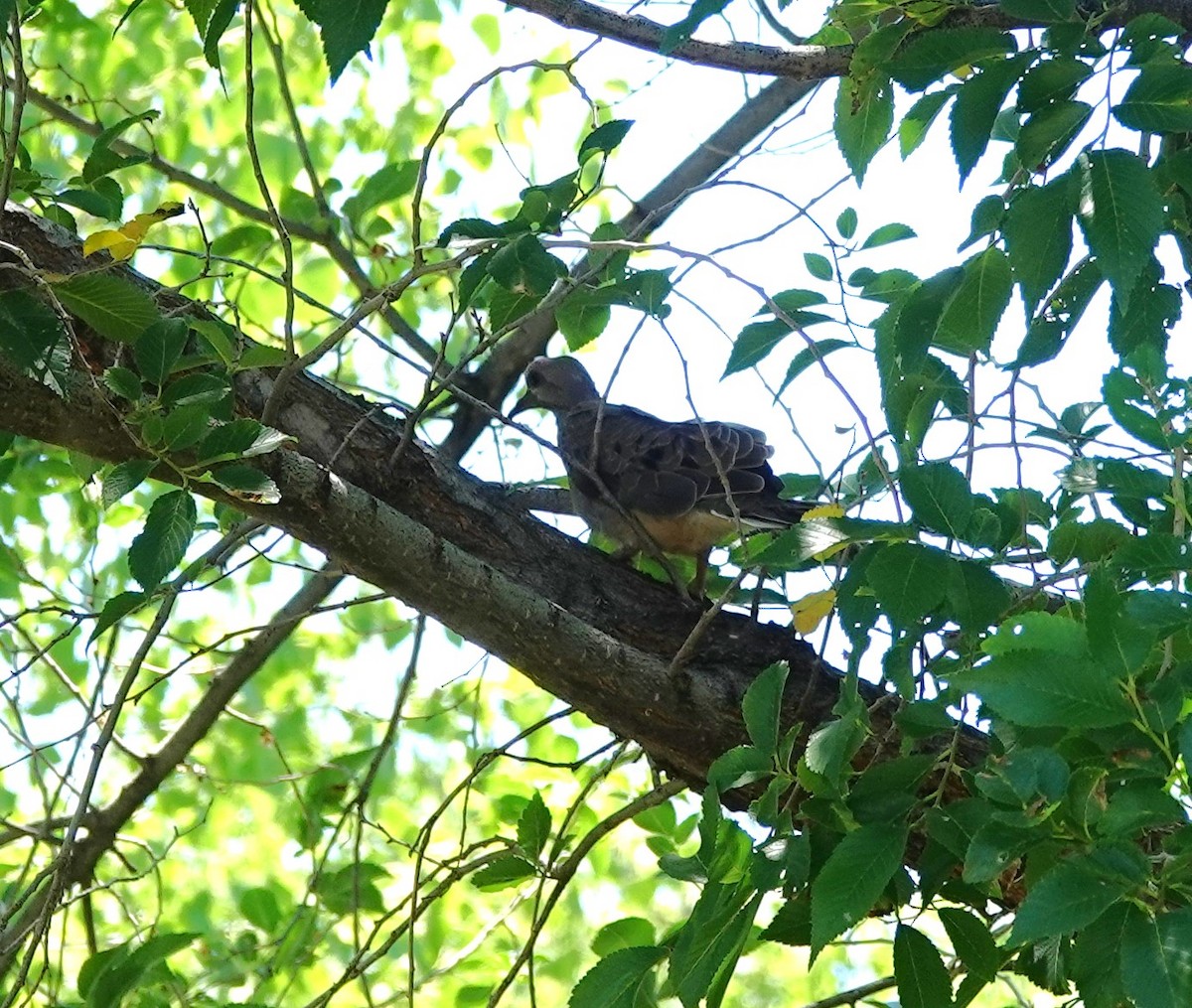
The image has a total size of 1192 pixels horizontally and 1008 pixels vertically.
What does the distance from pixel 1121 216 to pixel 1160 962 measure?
1162mm

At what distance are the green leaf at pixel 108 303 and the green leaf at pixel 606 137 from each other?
93 cm

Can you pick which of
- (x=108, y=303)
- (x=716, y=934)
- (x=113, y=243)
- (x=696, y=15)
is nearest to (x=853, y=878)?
(x=716, y=934)

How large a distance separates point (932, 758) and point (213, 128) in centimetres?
647

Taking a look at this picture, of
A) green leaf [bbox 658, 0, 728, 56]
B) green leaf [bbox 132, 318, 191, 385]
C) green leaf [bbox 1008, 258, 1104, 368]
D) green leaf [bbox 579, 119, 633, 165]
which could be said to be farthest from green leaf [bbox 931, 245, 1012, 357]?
green leaf [bbox 132, 318, 191, 385]

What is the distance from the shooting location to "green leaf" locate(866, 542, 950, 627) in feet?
7.64

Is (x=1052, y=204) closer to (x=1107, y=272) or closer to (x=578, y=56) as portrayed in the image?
(x=1107, y=272)

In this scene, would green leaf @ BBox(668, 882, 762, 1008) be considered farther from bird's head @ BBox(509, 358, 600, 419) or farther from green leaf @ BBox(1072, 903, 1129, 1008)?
bird's head @ BBox(509, 358, 600, 419)

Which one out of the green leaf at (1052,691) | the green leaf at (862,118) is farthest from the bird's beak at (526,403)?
the green leaf at (1052,691)

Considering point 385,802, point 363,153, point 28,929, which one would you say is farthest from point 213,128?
point 28,929

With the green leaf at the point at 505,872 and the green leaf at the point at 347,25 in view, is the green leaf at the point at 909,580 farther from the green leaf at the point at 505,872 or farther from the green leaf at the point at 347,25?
the green leaf at the point at 505,872

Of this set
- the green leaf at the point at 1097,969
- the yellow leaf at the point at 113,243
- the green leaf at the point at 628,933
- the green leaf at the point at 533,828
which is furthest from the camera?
the green leaf at the point at 628,933

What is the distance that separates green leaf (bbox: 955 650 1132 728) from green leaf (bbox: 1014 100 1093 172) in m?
0.94

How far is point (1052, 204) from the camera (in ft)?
7.75

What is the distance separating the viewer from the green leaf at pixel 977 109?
7.82ft
